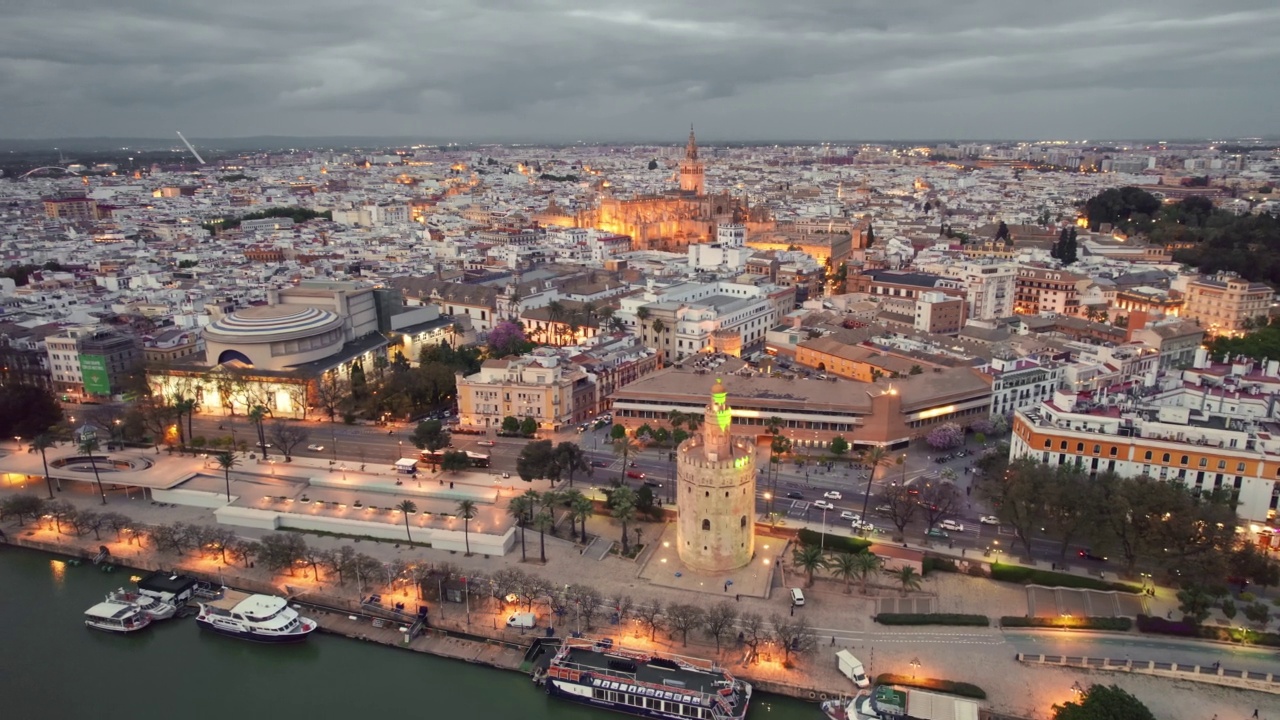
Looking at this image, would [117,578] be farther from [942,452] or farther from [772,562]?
[942,452]

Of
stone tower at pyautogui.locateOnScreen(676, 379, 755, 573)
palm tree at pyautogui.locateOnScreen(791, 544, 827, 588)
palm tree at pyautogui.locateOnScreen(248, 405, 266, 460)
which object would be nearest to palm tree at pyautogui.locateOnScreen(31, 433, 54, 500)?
palm tree at pyautogui.locateOnScreen(248, 405, 266, 460)

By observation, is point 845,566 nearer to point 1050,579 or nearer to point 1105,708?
point 1050,579

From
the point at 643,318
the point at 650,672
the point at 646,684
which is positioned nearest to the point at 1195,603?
the point at 650,672

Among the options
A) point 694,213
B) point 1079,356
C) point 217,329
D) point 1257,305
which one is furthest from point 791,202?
point 217,329

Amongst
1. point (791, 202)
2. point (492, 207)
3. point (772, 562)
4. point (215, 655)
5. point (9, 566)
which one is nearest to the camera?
point (215, 655)

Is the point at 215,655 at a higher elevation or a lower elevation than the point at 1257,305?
lower

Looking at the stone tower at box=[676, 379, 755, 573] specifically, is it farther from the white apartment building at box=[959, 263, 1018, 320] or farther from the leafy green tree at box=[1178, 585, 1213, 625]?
the white apartment building at box=[959, 263, 1018, 320]
